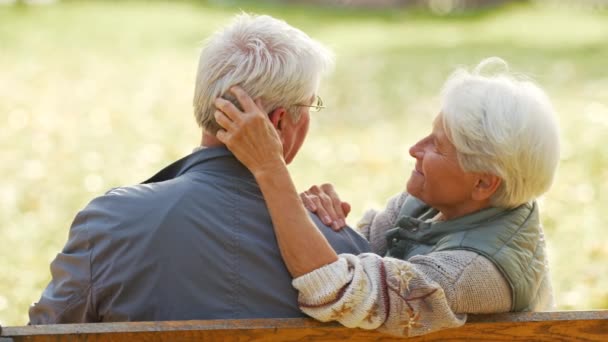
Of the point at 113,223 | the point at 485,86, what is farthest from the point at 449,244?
the point at 113,223

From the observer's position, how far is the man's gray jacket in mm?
2117

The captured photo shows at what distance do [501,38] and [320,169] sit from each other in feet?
21.2

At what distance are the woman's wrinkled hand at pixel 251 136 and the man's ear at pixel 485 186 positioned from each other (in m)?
0.50

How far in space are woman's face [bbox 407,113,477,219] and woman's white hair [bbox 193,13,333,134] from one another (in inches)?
13.2

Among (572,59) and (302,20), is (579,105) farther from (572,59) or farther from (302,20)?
(302,20)

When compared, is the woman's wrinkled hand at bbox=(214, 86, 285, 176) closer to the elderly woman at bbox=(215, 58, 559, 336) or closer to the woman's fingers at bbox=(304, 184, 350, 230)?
the elderly woman at bbox=(215, 58, 559, 336)

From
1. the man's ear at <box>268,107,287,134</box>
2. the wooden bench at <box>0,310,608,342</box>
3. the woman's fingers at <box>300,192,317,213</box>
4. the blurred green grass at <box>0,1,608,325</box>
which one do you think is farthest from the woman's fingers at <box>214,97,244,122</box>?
the blurred green grass at <box>0,1,608,325</box>

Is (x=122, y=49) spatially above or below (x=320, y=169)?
above

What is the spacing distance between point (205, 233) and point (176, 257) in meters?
0.08

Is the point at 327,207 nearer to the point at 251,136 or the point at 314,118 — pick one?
the point at 251,136

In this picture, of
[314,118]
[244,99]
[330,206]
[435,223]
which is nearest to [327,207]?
[330,206]

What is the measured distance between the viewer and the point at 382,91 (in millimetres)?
9602

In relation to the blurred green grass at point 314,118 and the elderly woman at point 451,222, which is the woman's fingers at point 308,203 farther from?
the blurred green grass at point 314,118

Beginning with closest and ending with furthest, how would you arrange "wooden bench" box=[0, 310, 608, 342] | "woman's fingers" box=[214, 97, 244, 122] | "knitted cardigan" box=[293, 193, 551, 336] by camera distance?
"wooden bench" box=[0, 310, 608, 342] → "knitted cardigan" box=[293, 193, 551, 336] → "woman's fingers" box=[214, 97, 244, 122]
